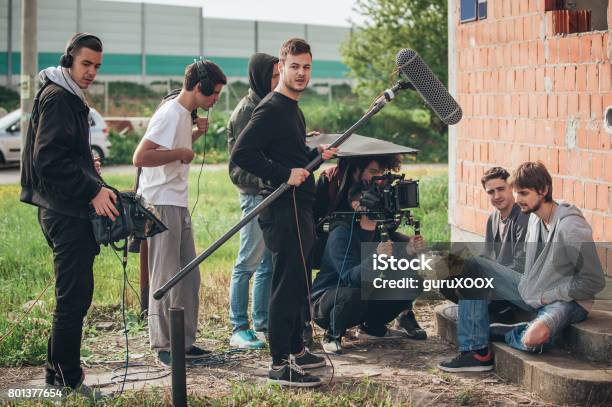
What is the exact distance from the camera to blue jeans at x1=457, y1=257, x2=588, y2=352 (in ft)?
19.2

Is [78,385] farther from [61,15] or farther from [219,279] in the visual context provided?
[61,15]

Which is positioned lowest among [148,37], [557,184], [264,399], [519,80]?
[264,399]

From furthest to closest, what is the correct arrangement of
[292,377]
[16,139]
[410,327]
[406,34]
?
1. [16,139]
2. [406,34]
3. [410,327]
4. [292,377]

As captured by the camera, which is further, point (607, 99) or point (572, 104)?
point (572, 104)

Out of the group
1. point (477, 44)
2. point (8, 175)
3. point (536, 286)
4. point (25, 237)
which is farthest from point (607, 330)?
point (8, 175)

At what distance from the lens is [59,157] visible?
5.35 metres

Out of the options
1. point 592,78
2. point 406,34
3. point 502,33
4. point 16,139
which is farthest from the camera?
point 16,139

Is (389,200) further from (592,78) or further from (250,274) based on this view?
(592,78)

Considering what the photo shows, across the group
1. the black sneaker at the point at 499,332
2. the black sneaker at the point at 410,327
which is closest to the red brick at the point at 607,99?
the black sneaker at the point at 499,332

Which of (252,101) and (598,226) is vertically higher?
(252,101)

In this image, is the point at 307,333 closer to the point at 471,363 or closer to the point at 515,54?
the point at 471,363

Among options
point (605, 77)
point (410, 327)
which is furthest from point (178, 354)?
point (605, 77)

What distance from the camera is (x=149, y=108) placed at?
1287 inches

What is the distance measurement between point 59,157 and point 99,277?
160 inches
